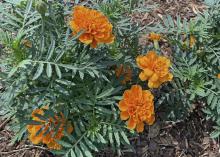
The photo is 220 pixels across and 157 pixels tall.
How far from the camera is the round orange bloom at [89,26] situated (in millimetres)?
1779

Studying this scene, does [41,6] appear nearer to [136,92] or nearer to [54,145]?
[136,92]

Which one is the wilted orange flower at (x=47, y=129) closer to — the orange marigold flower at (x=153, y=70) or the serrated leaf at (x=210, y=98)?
the orange marigold flower at (x=153, y=70)

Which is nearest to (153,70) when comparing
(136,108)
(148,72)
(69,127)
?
(148,72)

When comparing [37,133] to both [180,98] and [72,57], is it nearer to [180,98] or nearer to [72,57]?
[72,57]

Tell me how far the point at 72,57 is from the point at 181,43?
724 mm

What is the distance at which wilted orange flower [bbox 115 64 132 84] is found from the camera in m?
2.19

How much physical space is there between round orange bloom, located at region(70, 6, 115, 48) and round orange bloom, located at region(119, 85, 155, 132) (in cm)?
32

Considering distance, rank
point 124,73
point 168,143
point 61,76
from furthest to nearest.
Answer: point 168,143 < point 124,73 < point 61,76

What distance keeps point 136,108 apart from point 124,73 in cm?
32

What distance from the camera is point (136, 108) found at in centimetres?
193

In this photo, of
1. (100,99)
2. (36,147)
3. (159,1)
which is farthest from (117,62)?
(159,1)

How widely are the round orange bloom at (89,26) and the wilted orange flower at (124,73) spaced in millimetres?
401

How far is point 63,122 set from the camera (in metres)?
2.01

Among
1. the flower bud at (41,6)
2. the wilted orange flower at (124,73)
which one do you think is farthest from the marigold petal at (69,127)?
the flower bud at (41,6)
